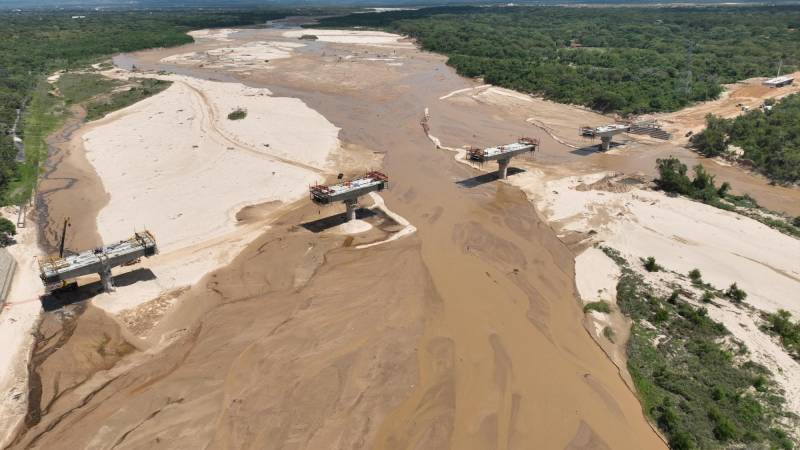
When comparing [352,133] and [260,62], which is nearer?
[352,133]

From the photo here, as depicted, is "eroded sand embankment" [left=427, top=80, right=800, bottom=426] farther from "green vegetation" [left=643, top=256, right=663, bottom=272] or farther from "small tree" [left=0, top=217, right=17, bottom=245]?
"small tree" [left=0, top=217, right=17, bottom=245]

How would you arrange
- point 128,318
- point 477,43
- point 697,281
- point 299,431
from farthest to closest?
point 477,43
point 697,281
point 128,318
point 299,431

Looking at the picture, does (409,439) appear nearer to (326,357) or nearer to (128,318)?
(326,357)

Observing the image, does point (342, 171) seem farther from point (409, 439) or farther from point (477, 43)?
point (477, 43)

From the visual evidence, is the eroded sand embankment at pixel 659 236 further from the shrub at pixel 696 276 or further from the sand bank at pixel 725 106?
the sand bank at pixel 725 106

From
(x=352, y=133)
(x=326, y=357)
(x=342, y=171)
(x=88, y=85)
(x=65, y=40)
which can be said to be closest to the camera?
(x=326, y=357)

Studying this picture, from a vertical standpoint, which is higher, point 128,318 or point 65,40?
point 65,40

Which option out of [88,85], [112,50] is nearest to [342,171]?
[88,85]
